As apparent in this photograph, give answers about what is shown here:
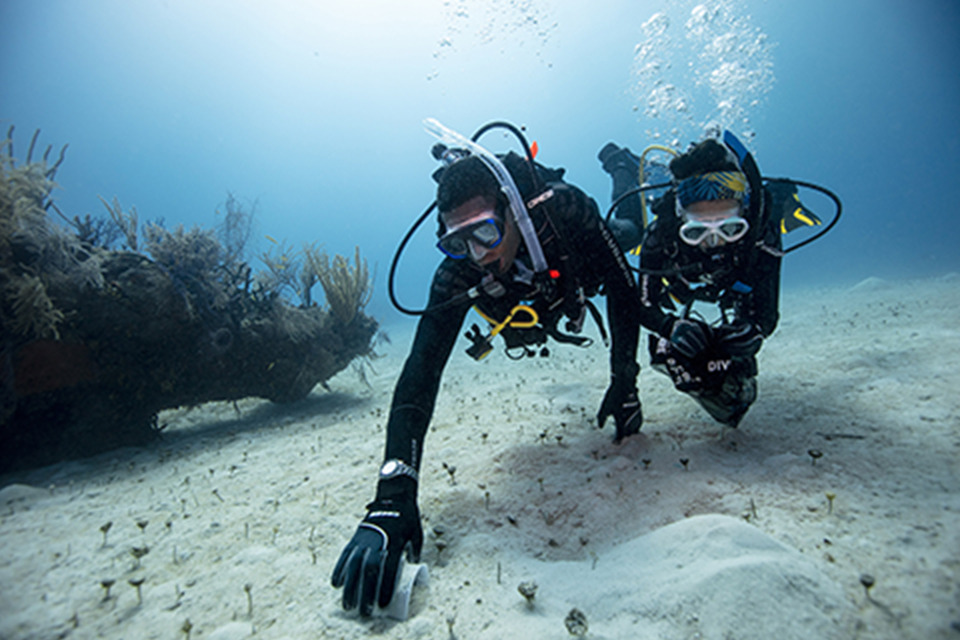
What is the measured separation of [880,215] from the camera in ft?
296

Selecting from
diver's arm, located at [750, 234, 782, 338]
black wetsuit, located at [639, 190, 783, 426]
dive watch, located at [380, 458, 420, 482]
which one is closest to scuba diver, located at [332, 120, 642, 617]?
dive watch, located at [380, 458, 420, 482]

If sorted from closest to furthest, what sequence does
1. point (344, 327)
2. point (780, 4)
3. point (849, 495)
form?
point (849, 495) < point (344, 327) < point (780, 4)

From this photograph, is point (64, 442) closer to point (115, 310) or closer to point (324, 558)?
point (115, 310)

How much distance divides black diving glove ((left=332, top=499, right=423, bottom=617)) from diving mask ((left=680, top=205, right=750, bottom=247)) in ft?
11.1

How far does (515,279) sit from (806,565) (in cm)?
251

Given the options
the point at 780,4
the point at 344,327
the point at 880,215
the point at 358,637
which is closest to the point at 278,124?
the point at 780,4

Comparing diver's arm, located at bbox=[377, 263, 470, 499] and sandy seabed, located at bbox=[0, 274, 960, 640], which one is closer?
sandy seabed, located at bbox=[0, 274, 960, 640]

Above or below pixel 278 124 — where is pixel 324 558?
below

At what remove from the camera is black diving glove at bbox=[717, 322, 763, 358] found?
9.96 ft

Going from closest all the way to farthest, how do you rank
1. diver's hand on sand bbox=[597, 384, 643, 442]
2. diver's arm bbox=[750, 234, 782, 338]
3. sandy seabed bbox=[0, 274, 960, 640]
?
1. sandy seabed bbox=[0, 274, 960, 640]
2. diver's hand on sand bbox=[597, 384, 643, 442]
3. diver's arm bbox=[750, 234, 782, 338]

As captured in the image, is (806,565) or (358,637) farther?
(358,637)

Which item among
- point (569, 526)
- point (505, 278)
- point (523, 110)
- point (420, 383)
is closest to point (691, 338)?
point (505, 278)

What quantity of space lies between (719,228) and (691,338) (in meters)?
1.21

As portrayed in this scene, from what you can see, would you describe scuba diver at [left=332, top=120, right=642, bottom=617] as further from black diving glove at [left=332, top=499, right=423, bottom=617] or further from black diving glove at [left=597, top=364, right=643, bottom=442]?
black diving glove at [left=332, top=499, right=423, bottom=617]
